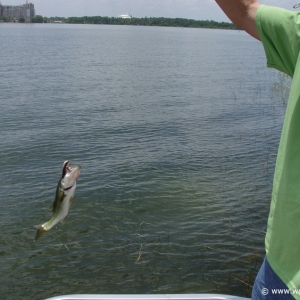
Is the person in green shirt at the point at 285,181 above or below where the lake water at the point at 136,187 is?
above

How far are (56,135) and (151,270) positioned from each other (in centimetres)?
921

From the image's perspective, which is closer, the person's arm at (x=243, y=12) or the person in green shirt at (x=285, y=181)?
the person in green shirt at (x=285, y=181)

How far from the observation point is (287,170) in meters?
2.31

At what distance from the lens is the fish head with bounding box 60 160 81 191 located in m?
3.16

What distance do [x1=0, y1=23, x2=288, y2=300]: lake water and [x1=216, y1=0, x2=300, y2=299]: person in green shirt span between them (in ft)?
16.2

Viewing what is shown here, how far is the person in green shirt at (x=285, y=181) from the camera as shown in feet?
7.40

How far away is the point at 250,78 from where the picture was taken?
31281 mm

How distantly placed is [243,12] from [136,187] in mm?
8793

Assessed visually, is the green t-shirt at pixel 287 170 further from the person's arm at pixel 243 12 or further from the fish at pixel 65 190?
the fish at pixel 65 190

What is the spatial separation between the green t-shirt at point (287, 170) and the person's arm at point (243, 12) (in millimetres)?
237

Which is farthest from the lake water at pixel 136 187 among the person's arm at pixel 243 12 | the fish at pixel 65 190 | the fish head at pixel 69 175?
the person's arm at pixel 243 12

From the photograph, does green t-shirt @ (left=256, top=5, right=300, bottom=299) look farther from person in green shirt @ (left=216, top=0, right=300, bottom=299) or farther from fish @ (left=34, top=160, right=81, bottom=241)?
fish @ (left=34, top=160, right=81, bottom=241)

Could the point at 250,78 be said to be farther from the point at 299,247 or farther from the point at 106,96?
the point at 299,247

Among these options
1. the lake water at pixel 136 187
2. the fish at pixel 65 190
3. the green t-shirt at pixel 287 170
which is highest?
the green t-shirt at pixel 287 170
